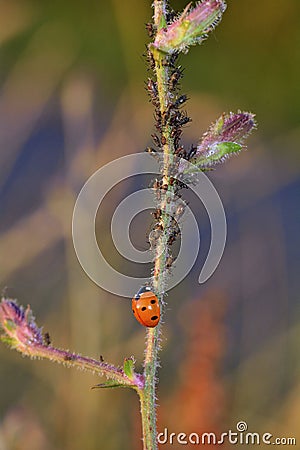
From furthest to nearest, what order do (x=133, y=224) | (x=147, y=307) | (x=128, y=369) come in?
(x=133, y=224), (x=147, y=307), (x=128, y=369)

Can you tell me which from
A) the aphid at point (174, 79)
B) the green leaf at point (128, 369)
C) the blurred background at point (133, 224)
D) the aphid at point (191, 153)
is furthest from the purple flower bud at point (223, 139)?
the blurred background at point (133, 224)

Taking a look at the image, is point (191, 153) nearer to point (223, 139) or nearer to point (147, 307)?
point (223, 139)

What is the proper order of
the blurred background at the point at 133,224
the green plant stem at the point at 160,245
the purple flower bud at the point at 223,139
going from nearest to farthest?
the green plant stem at the point at 160,245, the purple flower bud at the point at 223,139, the blurred background at the point at 133,224

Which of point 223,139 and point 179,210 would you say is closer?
point 179,210

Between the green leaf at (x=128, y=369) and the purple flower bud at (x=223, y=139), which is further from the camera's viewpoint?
the purple flower bud at (x=223, y=139)

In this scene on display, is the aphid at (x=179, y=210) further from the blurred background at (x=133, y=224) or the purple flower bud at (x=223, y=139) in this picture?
the blurred background at (x=133, y=224)

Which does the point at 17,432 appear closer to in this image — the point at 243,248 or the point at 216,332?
the point at 216,332

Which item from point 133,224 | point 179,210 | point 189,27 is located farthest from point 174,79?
point 133,224
